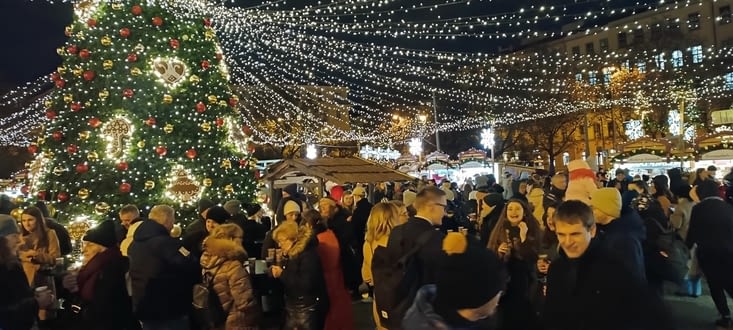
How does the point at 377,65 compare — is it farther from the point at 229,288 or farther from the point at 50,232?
the point at 229,288

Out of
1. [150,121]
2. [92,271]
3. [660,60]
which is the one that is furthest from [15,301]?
[660,60]

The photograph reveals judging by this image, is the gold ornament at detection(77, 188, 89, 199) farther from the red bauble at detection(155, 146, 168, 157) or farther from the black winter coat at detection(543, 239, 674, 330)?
the black winter coat at detection(543, 239, 674, 330)

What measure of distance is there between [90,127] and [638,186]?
390 inches

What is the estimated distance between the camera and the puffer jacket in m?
4.92

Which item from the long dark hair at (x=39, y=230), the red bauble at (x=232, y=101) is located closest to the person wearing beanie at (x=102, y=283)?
the long dark hair at (x=39, y=230)

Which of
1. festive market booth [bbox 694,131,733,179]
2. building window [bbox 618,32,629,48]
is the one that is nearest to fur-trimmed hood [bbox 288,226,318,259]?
festive market booth [bbox 694,131,733,179]

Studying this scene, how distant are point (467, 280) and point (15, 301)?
3.29 metres

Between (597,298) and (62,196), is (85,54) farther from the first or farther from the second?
(597,298)

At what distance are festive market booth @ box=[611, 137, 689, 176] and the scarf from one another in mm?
22858

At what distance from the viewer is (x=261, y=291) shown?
691 cm

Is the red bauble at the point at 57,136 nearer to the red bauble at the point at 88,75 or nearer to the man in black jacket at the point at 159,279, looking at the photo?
the red bauble at the point at 88,75

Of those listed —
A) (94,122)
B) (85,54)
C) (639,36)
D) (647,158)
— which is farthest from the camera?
(639,36)

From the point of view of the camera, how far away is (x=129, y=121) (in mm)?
11820

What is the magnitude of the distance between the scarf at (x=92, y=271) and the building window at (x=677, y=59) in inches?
1636
